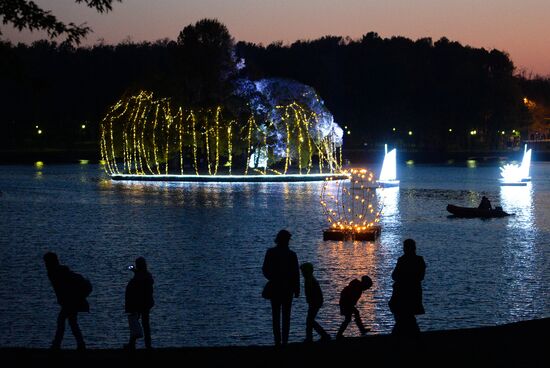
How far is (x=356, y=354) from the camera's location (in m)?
13.1

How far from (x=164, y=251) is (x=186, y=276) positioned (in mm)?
5157

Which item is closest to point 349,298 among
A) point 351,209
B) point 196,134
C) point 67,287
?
point 67,287

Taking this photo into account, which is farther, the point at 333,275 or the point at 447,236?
the point at 447,236

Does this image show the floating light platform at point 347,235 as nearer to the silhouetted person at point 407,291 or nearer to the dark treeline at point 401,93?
the silhouetted person at point 407,291

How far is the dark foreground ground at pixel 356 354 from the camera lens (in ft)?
41.1

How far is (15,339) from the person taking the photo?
17.4 m

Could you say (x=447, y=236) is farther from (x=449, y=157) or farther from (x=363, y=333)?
(x=449, y=157)

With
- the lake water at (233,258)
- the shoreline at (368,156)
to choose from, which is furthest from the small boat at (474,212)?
the shoreline at (368,156)

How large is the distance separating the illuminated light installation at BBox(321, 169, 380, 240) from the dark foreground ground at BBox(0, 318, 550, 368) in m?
17.7

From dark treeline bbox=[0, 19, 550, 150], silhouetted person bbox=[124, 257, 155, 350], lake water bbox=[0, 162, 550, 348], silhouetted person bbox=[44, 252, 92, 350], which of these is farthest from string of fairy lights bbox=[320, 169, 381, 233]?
dark treeline bbox=[0, 19, 550, 150]

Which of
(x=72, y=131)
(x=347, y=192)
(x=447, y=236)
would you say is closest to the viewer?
(x=447, y=236)

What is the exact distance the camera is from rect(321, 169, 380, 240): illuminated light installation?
105 feet

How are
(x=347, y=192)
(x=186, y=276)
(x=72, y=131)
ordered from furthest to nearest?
(x=72, y=131), (x=347, y=192), (x=186, y=276)

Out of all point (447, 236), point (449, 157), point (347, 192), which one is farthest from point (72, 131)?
point (447, 236)
